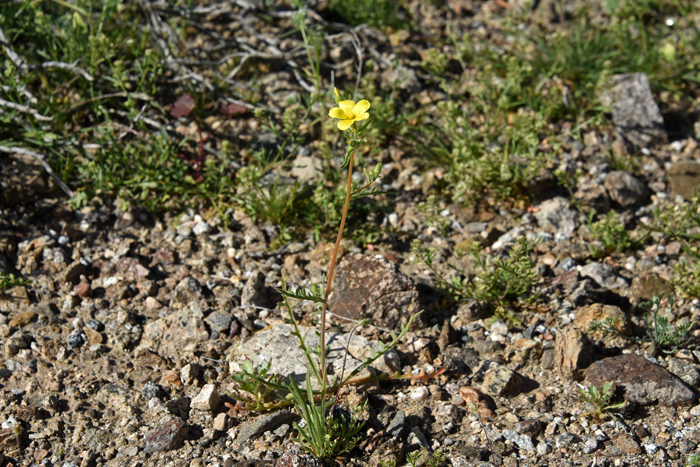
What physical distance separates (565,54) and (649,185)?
138 centimetres

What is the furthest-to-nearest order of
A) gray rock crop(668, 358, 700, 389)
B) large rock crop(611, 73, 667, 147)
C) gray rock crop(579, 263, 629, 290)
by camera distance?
large rock crop(611, 73, 667, 147), gray rock crop(579, 263, 629, 290), gray rock crop(668, 358, 700, 389)

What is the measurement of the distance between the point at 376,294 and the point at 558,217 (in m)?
1.54

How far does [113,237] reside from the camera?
388cm

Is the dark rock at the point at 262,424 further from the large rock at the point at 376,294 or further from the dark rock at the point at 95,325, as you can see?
the dark rock at the point at 95,325

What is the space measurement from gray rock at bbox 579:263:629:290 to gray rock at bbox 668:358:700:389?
0.62 m

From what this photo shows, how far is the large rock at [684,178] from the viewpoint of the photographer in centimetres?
419

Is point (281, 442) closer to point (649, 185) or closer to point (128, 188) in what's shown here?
point (128, 188)

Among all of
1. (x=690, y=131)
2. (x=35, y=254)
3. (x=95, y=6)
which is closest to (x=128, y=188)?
(x=35, y=254)

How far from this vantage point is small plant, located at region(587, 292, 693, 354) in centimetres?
308

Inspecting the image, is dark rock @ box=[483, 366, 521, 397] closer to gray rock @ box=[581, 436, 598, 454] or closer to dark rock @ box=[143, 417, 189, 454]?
gray rock @ box=[581, 436, 598, 454]

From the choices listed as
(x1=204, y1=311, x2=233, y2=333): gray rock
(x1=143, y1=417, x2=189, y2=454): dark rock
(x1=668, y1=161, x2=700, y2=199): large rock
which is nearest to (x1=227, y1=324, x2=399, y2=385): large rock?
(x1=204, y1=311, x2=233, y2=333): gray rock

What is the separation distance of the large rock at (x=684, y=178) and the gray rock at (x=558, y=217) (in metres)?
0.84

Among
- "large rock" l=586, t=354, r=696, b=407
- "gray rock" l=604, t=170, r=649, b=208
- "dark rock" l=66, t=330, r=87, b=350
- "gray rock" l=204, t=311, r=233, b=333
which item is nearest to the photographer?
"large rock" l=586, t=354, r=696, b=407

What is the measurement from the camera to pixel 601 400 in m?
2.80
